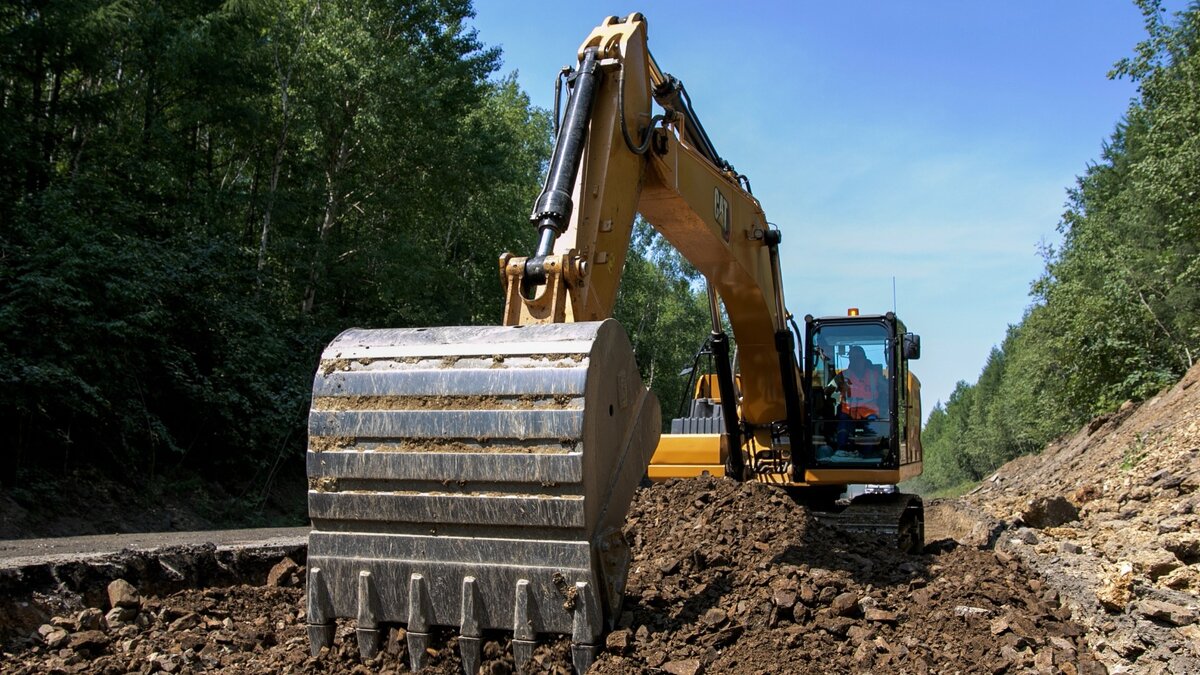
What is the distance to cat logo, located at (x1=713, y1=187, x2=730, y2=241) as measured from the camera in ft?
20.9

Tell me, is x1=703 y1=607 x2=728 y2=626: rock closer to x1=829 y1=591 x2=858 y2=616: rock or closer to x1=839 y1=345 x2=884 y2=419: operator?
x1=829 y1=591 x2=858 y2=616: rock

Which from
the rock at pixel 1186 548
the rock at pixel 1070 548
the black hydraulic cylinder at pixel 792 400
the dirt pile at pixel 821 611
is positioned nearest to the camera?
the dirt pile at pixel 821 611

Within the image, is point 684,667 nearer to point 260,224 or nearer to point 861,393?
point 861,393

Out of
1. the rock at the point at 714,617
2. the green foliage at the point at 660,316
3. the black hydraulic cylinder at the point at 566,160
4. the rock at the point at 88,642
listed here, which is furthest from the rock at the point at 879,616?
the green foliage at the point at 660,316

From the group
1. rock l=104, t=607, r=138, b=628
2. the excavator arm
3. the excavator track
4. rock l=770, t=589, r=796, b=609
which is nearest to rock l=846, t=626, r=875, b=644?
rock l=770, t=589, r=796, b=609

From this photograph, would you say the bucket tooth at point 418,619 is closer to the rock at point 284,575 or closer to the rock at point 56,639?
the rock at point 56,639

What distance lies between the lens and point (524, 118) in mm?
31812

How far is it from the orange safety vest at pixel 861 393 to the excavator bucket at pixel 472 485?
420 centimetres

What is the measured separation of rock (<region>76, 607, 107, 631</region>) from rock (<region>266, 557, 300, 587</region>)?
103cm

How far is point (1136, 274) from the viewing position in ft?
79.3

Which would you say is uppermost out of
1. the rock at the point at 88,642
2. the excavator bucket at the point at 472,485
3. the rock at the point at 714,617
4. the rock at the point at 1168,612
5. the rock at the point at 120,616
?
the excavator bucket at the point at 472,485

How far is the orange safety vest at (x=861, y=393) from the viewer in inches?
304

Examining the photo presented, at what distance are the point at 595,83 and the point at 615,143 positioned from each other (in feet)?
1.08

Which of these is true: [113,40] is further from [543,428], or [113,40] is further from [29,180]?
[543,428]
